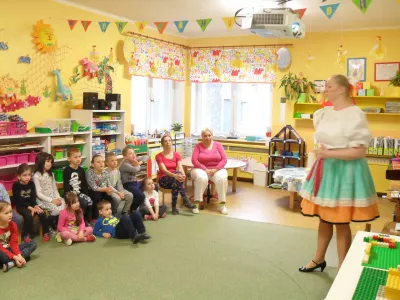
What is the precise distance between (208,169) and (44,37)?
2.49 meters

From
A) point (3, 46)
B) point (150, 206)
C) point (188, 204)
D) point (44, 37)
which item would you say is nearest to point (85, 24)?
point (44, 37)

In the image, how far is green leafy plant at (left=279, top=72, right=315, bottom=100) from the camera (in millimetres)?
6820

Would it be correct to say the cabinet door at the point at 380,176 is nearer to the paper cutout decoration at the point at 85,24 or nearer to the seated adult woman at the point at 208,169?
the seated adult woman at the point at 208,169

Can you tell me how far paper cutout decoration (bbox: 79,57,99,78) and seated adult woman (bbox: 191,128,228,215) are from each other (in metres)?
1.70

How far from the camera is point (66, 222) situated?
158 inches

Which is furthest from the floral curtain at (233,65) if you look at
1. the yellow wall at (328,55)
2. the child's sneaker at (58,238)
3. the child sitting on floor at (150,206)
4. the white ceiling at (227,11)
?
the child's sneaker at (58,238)

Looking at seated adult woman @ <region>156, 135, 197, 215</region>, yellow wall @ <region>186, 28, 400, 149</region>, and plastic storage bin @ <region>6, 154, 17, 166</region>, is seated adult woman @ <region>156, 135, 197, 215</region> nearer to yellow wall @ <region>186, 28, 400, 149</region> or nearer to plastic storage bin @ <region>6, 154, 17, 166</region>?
plastic storage bin @ <region>6, 154, 17, 166</region>

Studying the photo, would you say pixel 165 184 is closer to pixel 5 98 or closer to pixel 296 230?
pixel 296 230

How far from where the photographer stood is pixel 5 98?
15.1ft

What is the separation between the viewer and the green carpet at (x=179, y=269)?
9.69 feet

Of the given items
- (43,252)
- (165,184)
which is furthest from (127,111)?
(43,252)

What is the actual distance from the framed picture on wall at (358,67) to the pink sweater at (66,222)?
461 cm

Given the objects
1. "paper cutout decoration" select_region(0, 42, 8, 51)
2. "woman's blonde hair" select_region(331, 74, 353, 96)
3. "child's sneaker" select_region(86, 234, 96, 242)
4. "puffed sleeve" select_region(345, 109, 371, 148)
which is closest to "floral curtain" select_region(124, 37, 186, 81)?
"paper cutout decoration" select_region(0, 42, 8, 51)

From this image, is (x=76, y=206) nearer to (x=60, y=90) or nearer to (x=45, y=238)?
(x=45, y=238)
